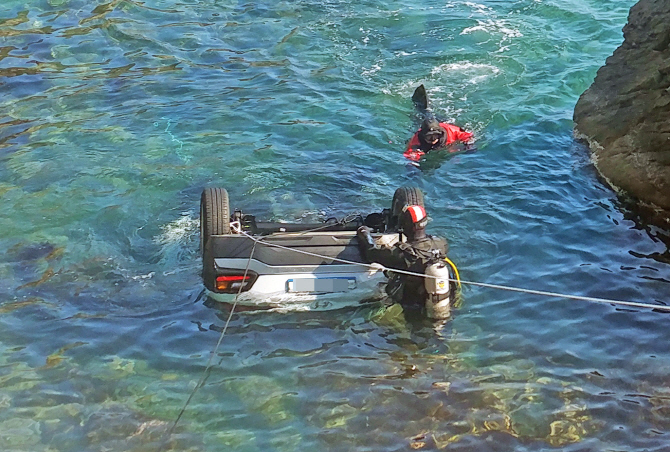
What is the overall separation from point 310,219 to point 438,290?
313 centimetres

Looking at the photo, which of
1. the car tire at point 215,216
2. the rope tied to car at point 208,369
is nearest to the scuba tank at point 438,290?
the rope tied to car at point 208,369

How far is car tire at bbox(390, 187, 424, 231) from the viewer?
7.90 m

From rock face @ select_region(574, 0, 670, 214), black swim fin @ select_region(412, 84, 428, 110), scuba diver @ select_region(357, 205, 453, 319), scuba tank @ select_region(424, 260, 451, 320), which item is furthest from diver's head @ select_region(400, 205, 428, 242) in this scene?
black swim fin @ select_region(412, 84, 428, 110)

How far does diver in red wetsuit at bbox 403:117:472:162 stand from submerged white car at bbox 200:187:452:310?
13.0 feet

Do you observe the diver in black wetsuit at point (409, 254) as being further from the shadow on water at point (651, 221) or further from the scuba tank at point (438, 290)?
the shadow on water at point (651, 221)

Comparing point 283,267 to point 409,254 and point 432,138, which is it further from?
point 432,138

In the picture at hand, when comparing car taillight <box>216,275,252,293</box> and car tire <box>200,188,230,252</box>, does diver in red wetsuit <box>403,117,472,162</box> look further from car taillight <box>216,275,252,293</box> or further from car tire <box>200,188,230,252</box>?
car taillight <box>216,275,252,293</box>

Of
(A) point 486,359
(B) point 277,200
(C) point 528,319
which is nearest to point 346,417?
(A) point 486,359

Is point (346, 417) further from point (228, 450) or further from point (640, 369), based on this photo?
point (640, 369)

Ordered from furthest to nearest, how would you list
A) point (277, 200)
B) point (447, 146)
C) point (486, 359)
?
1. point (447, 146)
2. point (277, 200)
3. point (486, 359)

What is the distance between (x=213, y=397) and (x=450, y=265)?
2.63 meters

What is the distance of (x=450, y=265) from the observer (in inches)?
291

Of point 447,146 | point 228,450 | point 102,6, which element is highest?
point 102,6

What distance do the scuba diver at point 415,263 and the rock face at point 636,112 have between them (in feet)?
12.5
